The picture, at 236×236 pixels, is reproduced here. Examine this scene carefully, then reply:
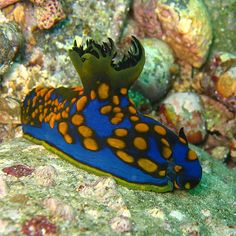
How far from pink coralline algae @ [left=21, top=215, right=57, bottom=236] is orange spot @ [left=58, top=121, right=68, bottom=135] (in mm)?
1218

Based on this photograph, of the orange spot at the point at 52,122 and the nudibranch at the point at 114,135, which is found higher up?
the nudibranch at the point at 114,135

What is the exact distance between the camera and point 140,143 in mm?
3252

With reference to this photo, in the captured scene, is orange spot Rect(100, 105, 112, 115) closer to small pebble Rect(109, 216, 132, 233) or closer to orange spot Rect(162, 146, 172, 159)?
orange spot Rect(162, 146, 172, 159)

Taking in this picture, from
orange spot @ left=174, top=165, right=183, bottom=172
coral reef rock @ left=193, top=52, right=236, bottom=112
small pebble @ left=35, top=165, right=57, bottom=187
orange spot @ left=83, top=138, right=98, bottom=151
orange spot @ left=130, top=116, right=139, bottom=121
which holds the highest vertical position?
coral reef rock @ left=193, top=52, right=236, bottom=112

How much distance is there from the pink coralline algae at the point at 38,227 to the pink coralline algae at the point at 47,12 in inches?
104

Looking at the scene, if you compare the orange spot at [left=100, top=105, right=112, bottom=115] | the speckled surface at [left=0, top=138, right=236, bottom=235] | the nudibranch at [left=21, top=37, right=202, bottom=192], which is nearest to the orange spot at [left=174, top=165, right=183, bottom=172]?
the nudibranch at [left=21, top=37, right=202, bottom=192]

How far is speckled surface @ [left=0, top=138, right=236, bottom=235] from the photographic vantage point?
249 cm

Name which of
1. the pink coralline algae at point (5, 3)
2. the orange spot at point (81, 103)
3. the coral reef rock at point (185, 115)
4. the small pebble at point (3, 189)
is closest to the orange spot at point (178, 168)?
the orange spot at point (81, 103)

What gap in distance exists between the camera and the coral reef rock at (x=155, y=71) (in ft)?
17.1

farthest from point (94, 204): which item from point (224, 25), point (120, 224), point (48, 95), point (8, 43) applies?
point (224, 25)

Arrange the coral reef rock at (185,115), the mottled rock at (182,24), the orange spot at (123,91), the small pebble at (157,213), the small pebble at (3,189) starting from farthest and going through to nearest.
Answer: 1. the coral reef rock at (185,115)
2. the mottled rock at (182,24)
3. the orange spot at (123,91)
4. the small pebble at (157,213)
5. the small pebble at (3,189)

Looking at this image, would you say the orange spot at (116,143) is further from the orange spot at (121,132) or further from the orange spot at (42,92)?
the orange spot at (42,92)

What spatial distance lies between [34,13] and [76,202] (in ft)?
8.52

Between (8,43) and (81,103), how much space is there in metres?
1.22
